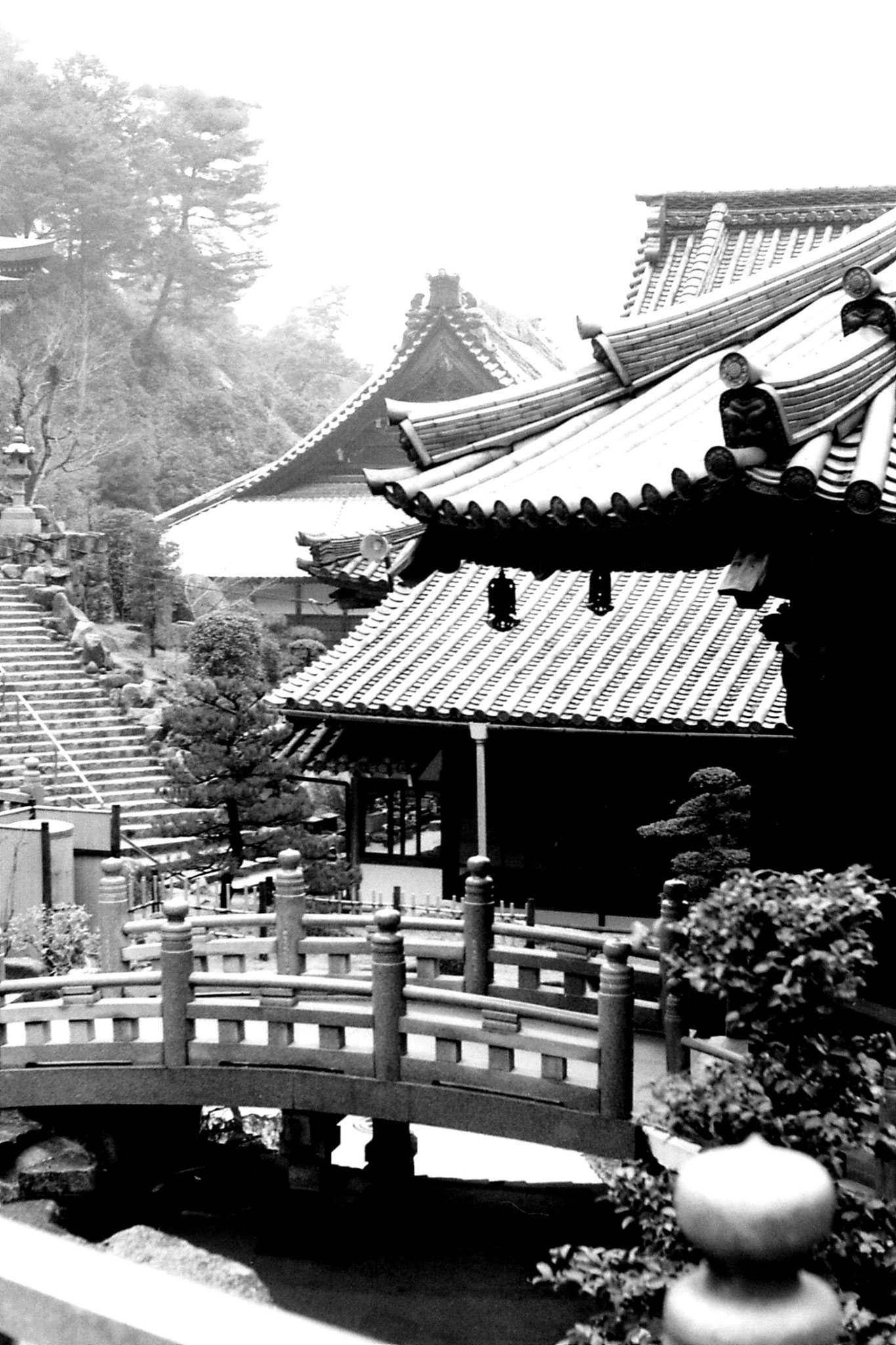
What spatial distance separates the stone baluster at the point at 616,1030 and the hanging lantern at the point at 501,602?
1.99 m

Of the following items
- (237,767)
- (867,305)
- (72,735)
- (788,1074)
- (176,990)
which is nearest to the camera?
(788,1074)

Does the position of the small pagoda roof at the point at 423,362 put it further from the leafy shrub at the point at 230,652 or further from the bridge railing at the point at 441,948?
the bridge railing at the point at 441,948

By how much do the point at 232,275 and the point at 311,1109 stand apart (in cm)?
4105

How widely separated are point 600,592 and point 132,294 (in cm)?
4176

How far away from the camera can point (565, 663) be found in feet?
45.6

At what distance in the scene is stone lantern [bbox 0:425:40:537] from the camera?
1202 inches

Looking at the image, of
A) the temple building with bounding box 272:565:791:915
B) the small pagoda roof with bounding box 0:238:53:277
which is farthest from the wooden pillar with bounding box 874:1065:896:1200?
the small pagoda roof with bounding box 0:238:53:277

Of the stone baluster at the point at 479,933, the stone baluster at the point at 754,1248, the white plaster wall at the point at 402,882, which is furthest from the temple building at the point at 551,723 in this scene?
the stone baluster at the point at 754,1248

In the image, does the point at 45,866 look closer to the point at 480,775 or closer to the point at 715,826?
the point at 480,775

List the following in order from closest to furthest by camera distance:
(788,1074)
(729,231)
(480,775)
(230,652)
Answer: (788,1074)
(480,775)
(230,652)
(729,231)

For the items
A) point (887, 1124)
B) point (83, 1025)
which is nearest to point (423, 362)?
point (83, 1025)

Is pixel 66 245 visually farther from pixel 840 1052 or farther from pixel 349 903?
pixel 840 1052

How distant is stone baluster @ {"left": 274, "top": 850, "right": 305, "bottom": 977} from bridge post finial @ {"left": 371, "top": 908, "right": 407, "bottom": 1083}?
5.25ft

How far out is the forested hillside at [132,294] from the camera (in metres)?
38.4
